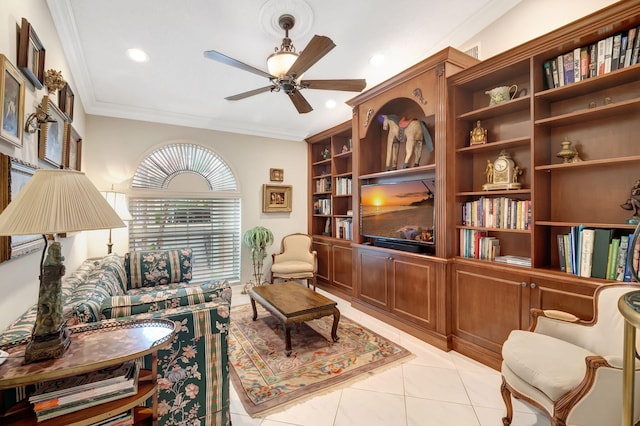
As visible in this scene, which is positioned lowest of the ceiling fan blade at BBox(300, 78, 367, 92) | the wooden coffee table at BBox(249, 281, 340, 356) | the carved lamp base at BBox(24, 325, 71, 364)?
the wooden coffee table at BBox(249, 281, 340, 356)

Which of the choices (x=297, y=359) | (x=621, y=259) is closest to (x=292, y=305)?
(x=297, y=359)

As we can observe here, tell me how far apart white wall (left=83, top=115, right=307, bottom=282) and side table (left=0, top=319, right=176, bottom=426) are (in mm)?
2992

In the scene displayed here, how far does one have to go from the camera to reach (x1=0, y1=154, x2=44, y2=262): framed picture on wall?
1296 mm

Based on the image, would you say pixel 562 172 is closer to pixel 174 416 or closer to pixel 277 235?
pixel 174 416

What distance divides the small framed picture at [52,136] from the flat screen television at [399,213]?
298cm

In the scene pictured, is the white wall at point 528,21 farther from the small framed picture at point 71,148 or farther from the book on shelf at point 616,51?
the small framed picture at point 71,148

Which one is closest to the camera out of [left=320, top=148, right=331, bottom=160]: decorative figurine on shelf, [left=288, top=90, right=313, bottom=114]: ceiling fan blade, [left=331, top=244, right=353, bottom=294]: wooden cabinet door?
[left=288, top=90, right=313, bottom=114]: ceiling fan blade

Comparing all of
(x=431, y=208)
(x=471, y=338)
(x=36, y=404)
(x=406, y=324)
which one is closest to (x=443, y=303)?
(x=471, y=338)

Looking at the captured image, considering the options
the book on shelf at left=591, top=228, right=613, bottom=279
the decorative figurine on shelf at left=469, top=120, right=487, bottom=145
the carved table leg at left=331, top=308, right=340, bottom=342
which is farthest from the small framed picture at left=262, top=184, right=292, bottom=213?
the book on shelf at left=591, top=228, right=613, bottom=279

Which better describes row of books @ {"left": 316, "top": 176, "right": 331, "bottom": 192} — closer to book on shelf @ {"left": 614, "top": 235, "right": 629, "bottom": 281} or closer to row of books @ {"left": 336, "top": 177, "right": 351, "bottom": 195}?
row of books @ {"left": 336, "top": 177, "right": 351, "bottom": 195}

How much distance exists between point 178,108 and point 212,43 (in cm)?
139

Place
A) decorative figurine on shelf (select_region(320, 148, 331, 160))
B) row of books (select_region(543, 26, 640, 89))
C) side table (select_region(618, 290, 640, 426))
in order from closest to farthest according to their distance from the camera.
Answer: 1. side table (select_region(618, 290, 640, 426))
2. row of books (select_region(543, 26, 640, 89))
3. decorative figurine on shelf (select_region(320, 148, 331, 160))

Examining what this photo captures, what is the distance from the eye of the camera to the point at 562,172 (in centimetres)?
240

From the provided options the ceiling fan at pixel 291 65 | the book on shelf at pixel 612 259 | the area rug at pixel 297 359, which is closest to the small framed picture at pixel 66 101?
the ceiling fan at pixel 291 65
